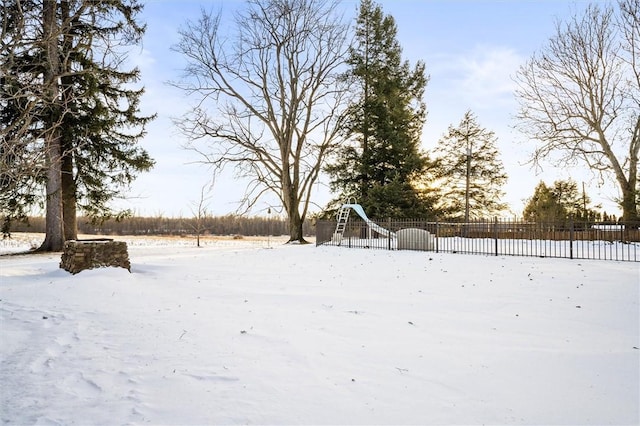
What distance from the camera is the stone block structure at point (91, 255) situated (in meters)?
9.45

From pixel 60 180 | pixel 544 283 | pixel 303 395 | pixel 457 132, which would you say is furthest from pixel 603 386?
pixel 457 132

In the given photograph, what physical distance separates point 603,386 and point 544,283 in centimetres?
572

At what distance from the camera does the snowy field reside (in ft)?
10.8

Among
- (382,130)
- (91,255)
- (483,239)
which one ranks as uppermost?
(382,130)

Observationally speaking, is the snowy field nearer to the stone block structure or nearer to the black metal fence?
the stone block structure

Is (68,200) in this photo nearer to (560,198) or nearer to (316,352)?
(316,352)

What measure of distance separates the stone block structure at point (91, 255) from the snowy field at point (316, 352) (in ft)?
2.22

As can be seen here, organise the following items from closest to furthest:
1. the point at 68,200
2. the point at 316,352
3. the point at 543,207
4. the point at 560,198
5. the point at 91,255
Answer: the point at 316,352, the point at 91,255, the point at 68,200, the point at 543,207, the point at 560,198

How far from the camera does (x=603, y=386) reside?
3.85 metres

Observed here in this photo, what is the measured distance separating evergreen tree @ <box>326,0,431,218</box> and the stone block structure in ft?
53.8

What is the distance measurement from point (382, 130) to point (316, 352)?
21.9 metres

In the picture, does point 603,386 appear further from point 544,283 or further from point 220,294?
point 220,294

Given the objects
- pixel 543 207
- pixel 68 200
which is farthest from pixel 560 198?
pixel 68 200

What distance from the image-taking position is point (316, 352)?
4578 millimetres
